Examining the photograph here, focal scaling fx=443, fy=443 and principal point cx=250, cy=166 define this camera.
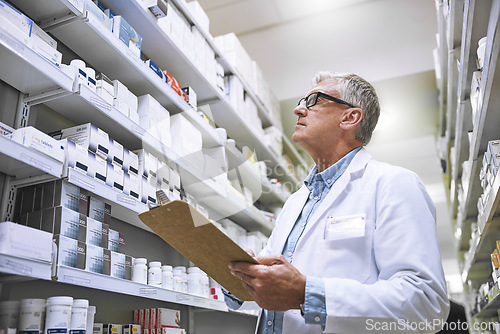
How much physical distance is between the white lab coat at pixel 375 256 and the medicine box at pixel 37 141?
35.9 inches

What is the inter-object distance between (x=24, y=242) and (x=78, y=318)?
38 centimetres

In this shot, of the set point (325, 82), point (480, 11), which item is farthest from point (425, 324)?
point (480, 11)

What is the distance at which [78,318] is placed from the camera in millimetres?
1586

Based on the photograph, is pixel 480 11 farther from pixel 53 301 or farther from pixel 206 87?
pixel 53 301

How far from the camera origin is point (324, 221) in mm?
1598

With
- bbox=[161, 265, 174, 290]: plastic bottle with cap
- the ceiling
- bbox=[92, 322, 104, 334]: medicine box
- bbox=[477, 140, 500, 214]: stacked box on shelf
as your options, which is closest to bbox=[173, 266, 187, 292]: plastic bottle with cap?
bbox=[161, 265, 174, 290]: plastic bottle with cap

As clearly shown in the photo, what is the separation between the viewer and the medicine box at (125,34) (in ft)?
7.16

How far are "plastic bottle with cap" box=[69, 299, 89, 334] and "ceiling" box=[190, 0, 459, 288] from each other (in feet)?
11.5

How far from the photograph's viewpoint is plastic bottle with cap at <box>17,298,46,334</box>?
1.46m

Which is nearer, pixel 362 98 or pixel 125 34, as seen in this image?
pixel 362 98

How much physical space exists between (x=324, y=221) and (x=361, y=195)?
6.3 inches

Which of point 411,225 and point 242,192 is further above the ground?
point 242,192

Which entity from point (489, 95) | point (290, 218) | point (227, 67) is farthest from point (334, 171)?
point (227, 67)

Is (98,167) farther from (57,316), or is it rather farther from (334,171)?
(334,171)
